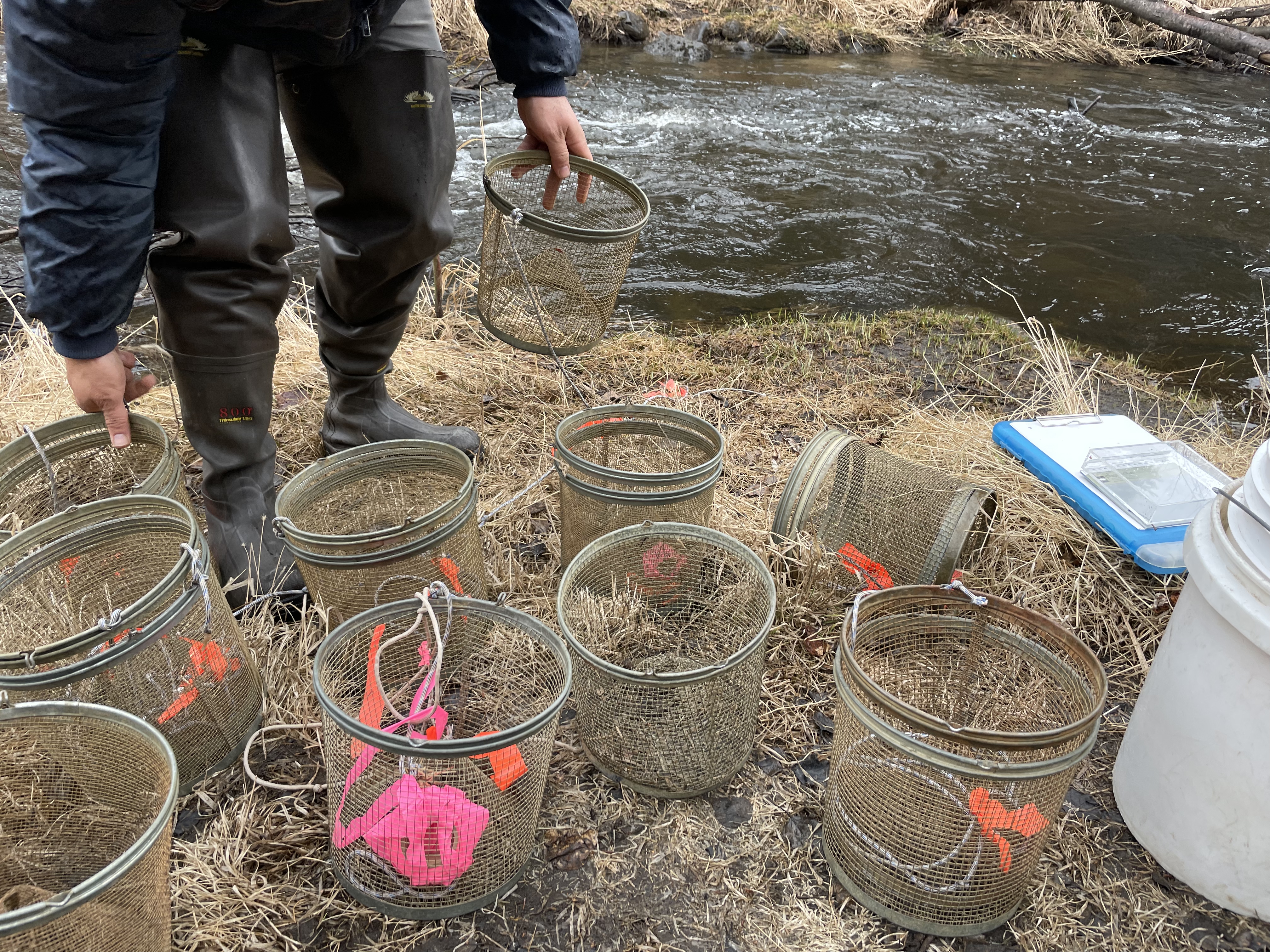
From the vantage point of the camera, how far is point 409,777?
1680 millimetres

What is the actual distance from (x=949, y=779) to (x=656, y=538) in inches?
38.6

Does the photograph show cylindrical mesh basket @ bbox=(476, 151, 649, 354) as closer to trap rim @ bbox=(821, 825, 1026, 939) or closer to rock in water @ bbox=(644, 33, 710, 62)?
trap rim @ bbox=(821, 825, 1026, 939)

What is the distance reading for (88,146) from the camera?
70.1 inches

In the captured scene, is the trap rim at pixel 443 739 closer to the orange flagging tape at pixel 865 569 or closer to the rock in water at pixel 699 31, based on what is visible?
the orange flagging tape at pixel 865 569

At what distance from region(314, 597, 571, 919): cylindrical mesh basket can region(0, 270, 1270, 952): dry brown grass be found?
74mm

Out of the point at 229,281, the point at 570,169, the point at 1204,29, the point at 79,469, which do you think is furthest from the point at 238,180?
the point at 1204,29

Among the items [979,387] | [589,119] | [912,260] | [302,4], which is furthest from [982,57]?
[302,4]

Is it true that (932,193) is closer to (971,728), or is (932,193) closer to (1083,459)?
(1083,459)

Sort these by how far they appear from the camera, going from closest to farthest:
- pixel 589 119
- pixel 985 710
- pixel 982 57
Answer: pixel 985 710 < pixel 589 119 < pixel 982 57

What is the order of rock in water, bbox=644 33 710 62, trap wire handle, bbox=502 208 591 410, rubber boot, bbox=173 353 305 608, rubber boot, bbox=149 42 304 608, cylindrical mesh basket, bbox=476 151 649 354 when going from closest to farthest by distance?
1. rubber boot, bbox=149 42 304 608
2. rubber boot, bbox=173 353 305 608
3. trap wire handle, bbox=502 208 591 410
4. cylindrical mesh basket, bbox=476 151 649 354
5. rock in water, bbox=644 33 710 62

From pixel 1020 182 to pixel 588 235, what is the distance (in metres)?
6.09

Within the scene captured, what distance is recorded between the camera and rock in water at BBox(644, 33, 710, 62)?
35.5ft

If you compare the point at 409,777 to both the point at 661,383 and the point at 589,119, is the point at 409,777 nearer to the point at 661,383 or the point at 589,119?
the point at 661,383

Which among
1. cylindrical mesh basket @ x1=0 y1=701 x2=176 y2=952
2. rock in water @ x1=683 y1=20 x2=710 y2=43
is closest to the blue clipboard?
cylindrical mesh basket @ x1=0 y1=701 x2=176 y2=952
